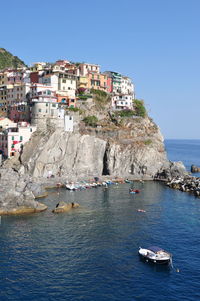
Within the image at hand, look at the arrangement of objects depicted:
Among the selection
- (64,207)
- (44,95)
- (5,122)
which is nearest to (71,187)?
(64,207)

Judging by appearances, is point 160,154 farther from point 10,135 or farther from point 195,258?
point 195,258

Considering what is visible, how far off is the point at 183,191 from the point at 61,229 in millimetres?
48457

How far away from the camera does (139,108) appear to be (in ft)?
442

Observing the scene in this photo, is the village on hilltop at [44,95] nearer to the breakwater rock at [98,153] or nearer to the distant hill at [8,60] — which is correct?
the breakwater rock at [98,153]

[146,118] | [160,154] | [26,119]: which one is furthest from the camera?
[146,118]

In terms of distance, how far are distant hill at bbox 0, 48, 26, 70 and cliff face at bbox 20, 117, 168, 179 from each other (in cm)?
8839

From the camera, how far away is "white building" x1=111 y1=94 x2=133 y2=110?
132 m

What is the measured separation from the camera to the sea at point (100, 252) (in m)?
39.4

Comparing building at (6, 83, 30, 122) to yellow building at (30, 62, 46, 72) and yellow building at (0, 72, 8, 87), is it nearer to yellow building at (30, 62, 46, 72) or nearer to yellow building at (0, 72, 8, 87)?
yellow building at (0, 72, 8, 87)

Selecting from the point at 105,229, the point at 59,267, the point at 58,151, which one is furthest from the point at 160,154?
the point at 59,267

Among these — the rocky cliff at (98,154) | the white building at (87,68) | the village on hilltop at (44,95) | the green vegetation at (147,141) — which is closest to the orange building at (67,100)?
the village on hilltop at (44,95)

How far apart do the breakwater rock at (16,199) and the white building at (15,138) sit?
1080 inches

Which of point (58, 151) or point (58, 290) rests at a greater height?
point (58, 151)

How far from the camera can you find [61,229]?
59781 mm
